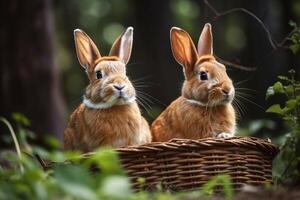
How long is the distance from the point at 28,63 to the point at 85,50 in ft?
14.7

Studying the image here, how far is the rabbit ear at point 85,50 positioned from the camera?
5.37 meters

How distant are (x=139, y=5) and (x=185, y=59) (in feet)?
26.3

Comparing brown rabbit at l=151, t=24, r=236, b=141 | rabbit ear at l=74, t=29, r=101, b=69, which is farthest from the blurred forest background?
rabbit ear at l=74, t=29, r=101, b=69

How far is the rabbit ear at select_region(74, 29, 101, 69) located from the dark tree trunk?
4405 mm

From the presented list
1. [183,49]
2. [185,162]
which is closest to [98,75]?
[183,49]

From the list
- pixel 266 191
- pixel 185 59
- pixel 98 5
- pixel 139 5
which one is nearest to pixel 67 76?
pixel 98 5

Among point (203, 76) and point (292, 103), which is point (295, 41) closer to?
point (292, 103)

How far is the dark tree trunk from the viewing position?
9656 mm

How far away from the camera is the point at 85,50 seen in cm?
539

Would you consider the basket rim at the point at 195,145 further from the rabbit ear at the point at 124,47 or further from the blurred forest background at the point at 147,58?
the blurred forest background at the point at 147,58

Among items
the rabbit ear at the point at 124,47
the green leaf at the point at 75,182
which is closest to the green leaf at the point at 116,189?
the green leaf at the point at 75,182

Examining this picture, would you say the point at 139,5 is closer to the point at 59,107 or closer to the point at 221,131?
the point at 59,107

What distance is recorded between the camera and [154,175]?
15.0 ft

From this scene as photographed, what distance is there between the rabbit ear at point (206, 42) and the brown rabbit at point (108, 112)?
2.05ft
